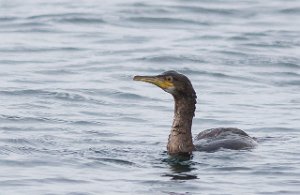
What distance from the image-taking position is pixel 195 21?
29.1 m

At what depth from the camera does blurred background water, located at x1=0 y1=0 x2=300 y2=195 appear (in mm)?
13992

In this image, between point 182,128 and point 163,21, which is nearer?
point 182,128

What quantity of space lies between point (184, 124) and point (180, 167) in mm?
854

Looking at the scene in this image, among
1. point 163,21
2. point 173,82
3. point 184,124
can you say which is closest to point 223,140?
point 184,124

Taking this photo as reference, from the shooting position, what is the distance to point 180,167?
574 inches

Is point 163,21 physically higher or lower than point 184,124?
higher

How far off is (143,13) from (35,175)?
16.1m

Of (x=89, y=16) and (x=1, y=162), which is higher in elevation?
(x=89, y=16)

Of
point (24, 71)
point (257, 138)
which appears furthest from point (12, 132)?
point (24, 71)

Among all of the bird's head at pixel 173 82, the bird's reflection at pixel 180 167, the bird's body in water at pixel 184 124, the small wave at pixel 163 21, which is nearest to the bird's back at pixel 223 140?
the bird's body in water at pixel 184 124

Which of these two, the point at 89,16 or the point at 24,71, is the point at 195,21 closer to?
the point at 89,16

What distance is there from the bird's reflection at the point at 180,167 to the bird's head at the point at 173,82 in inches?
29.3

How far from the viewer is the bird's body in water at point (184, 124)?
1490 cm

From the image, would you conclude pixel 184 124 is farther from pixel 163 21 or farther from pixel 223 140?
pixel 163 21
